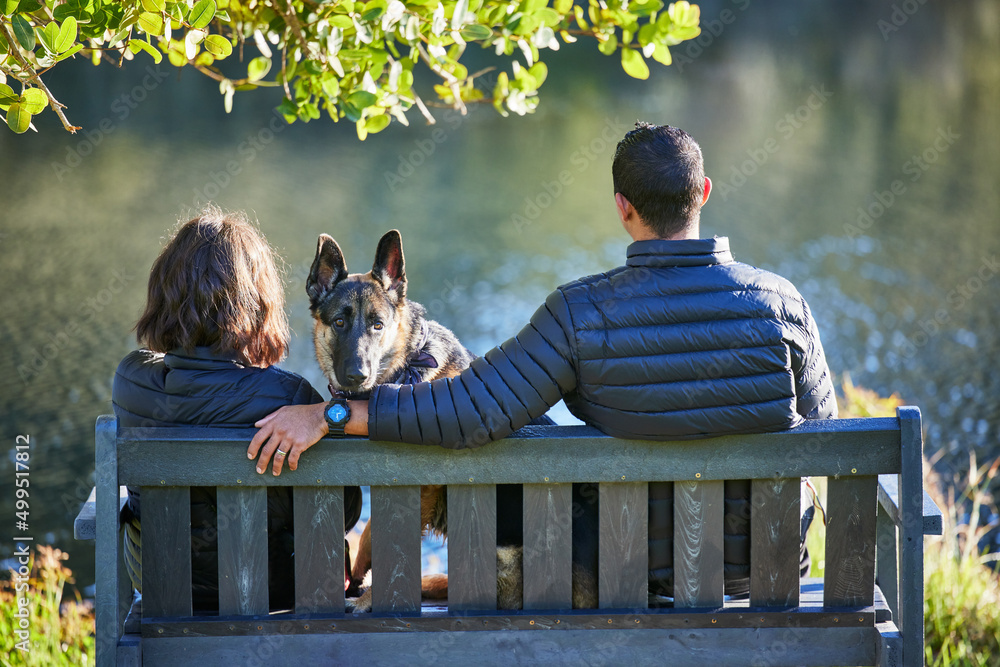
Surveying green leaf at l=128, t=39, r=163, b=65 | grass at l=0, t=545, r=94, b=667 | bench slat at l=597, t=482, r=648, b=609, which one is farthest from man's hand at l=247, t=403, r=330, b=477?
grass at l=0, t=545, r=94, b=667

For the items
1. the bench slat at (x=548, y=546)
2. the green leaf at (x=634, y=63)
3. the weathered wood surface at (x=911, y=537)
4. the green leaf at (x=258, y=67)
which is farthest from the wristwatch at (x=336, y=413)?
the green leaf at (x=258, y=67)

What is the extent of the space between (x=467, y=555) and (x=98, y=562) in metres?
0.94

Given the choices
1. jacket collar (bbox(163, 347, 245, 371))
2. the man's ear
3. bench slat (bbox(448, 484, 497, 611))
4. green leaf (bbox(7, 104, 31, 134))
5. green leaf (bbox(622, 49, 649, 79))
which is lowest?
bench slat (bbox(448, 484, 497, 611))

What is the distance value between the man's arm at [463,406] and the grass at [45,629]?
2.06 metres

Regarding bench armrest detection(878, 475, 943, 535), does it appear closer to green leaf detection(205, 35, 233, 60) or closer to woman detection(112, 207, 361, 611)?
woman detection(112, 207, 361, 611)

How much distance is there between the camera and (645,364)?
2279 mm

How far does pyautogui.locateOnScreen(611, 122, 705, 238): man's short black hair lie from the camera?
2400 mm

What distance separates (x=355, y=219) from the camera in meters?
12.5

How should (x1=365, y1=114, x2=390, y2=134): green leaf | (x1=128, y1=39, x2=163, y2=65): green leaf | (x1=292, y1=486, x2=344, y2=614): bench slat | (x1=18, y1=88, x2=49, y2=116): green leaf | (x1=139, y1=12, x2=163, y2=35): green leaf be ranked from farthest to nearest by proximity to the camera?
(x1=365, y1=114, x2=390, y2=134): green leaf → (x1=128, y1=39, x2=163, y2=65): green leaf → (x1=139, y1=12, x2=163, y2=35): green leaf → (x1=18, y1=88, x2=49, y2=116): green leaf → (x1=292, y1=486, x2=344, y2=614): bench slat

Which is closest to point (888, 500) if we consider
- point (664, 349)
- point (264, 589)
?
point (664, 349)

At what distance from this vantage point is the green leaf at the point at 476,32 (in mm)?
3070

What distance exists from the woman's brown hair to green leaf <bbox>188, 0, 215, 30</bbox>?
0.55m

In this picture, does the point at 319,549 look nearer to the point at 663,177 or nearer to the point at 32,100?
the point at 663,177

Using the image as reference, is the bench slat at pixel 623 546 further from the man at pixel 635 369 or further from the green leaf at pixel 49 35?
the green leaf at pixel 49 35
